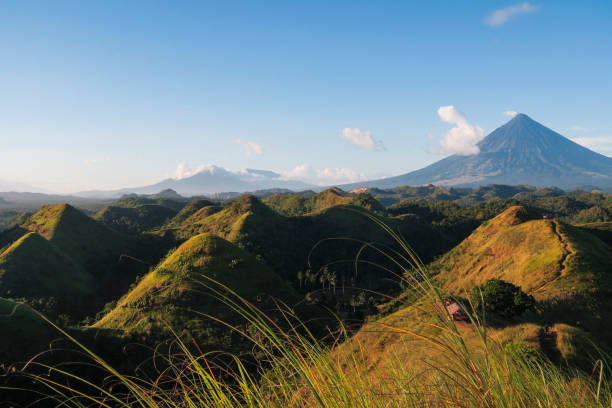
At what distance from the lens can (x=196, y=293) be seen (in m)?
54.0

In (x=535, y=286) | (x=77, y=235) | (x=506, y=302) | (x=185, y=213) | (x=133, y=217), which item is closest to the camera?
(x=506, y=302)

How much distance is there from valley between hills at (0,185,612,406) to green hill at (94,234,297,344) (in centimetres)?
31

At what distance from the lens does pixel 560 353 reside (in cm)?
2355

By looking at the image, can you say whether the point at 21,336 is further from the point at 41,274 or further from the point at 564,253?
the point at 564,253

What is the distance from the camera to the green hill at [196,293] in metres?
44.4

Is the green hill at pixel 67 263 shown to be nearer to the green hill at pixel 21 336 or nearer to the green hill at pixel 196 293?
the green hill at pixel 196 293

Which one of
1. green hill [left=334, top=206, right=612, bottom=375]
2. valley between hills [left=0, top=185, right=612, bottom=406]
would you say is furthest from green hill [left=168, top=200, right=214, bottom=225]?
green hill [left=334, top=206, right=612, bottom=375]

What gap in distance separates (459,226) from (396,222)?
114ft

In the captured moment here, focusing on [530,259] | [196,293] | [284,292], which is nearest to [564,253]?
[530,259]

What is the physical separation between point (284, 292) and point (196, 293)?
17.5m

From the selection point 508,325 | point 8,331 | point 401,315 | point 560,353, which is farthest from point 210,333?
point 560,353

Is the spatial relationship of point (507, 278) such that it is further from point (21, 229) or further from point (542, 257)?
point (21, 229)

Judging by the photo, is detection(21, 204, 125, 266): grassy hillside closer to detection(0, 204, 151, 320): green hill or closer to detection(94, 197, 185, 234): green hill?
detection(0, 204, 151, 320): green hill

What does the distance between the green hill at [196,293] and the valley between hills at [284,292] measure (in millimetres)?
309
